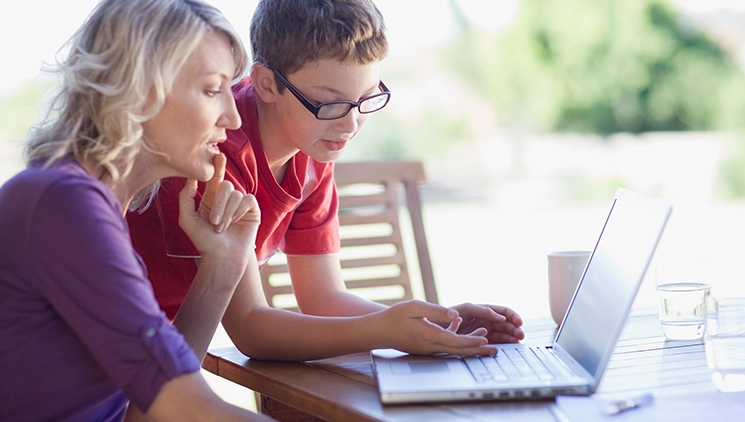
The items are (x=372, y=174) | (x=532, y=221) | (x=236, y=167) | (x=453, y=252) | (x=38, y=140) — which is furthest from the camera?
(x=532, y=221)

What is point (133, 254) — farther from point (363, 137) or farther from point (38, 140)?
point (363, 137)

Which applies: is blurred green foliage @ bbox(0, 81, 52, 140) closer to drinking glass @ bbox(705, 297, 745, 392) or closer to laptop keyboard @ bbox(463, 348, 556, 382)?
laptop keyboard @ bbox(463, 348, 556, 382)

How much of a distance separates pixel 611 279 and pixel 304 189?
2.38 feet

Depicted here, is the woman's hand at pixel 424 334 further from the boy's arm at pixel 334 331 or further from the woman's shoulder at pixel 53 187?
the woman's shoulder at pixel 53 187

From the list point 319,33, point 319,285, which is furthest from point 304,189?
point 319,33

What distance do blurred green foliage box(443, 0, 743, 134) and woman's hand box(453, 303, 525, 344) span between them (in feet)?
36.9

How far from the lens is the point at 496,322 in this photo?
4.68 ft

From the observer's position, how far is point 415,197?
2.37 m

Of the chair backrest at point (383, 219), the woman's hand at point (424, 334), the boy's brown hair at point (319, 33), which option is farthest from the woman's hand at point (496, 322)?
the chair backrest at point (383, 219)

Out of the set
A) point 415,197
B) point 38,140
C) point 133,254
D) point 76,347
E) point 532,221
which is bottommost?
point 532,221

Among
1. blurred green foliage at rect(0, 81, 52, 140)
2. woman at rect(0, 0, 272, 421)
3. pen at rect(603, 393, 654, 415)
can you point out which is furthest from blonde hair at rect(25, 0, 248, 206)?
blurred green foliage at rect(0, 81, 52, 140)

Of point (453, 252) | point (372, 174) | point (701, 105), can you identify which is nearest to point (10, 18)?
point (453, 252)

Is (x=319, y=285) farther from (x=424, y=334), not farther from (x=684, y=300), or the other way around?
(x=684, y=300)

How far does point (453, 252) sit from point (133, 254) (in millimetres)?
6703
